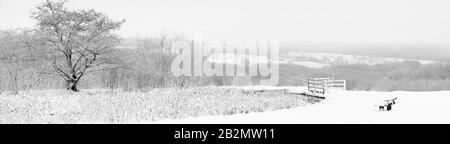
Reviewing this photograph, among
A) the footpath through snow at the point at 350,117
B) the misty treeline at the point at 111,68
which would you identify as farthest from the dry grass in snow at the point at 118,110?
the misty treeline at the point at 111,68

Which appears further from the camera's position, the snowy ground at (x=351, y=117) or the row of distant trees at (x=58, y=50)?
the row of distant trees at (x=58, y=50)

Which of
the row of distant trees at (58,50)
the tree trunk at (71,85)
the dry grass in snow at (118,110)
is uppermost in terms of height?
the row of distant trees at (58,50)

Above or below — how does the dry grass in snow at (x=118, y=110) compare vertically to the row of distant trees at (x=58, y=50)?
below

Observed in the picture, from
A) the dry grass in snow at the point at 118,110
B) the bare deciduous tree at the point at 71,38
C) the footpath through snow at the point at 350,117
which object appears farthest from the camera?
the bare deciduous tree at the point at 71,38

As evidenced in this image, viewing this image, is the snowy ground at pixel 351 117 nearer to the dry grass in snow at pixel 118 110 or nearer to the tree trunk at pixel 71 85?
the dry grass in snow at pixel 118 110

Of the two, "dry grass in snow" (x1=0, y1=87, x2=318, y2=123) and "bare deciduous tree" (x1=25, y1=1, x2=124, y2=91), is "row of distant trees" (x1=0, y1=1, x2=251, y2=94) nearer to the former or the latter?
"bare deciduous tree" (x1=25, y1=1, x2=124, y2=91)

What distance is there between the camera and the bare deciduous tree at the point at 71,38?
32.7 m

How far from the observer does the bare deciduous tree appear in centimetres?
3272

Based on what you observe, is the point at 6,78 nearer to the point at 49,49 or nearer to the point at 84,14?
the point at 49,49

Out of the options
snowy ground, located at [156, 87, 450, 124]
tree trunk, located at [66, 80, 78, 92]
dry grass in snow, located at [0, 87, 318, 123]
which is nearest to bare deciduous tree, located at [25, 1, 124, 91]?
tree trunk, located at [66, 80, 78, 92]

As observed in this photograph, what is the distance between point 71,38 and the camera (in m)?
33.1

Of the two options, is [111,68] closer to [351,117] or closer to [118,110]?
[118,110]

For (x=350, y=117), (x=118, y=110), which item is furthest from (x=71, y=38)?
(x=350, y=117)
